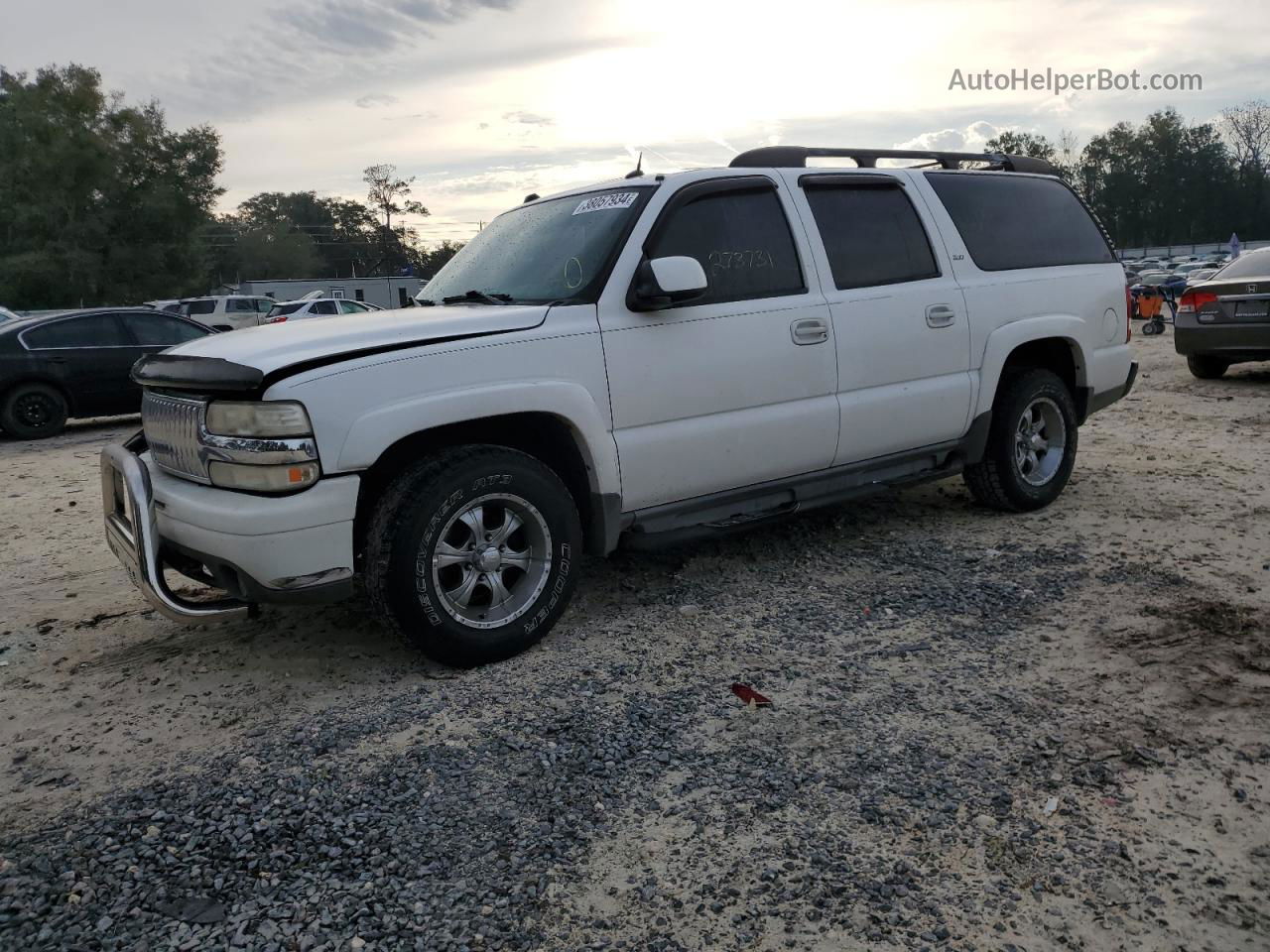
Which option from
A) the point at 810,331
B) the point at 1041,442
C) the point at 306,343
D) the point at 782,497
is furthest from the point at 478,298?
the point at 1041,442

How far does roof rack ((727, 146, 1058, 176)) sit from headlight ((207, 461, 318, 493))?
8.52ft

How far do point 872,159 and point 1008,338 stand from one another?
1.26 meters

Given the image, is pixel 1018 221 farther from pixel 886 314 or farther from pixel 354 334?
pixel 354 334

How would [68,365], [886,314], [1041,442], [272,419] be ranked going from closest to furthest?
[272,419]
[886,314]
[1041,442]
[68,365]

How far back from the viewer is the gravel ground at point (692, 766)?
2.49 metres

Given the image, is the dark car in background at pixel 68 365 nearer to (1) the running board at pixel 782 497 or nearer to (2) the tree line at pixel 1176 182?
(1) the running board at pixel 782 497

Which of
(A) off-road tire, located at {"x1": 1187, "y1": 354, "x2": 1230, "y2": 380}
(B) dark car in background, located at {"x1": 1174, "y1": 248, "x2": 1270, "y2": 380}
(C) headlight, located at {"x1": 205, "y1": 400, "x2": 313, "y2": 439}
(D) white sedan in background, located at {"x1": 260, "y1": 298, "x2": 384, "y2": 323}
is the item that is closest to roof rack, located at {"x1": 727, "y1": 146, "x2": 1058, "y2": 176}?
(C) headlight, located at {"x1": 205, "y1": 400, "x2": 313, "y2": 439}

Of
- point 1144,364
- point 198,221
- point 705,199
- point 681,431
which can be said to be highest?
point 198,221

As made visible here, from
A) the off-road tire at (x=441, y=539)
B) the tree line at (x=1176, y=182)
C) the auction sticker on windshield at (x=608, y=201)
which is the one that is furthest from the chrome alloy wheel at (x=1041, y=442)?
the tree line at (x=1176, y=182)

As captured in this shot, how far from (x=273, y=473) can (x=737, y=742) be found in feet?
6.10

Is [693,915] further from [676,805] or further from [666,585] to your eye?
[666,585]

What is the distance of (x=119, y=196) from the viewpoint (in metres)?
48.8

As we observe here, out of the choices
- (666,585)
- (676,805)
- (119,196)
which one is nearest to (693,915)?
(676,805)

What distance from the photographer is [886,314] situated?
506 cm
